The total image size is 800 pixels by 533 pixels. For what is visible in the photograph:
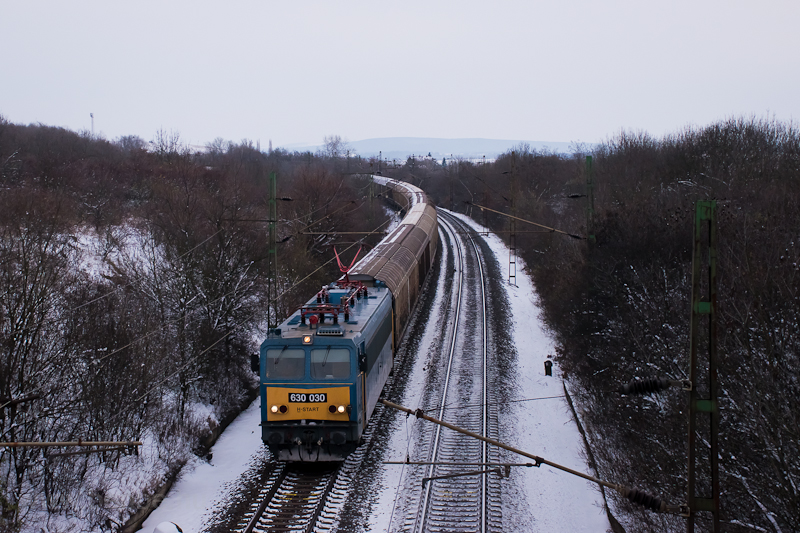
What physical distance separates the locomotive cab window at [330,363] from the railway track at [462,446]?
255cm

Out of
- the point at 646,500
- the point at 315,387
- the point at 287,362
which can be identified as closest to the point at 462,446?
the point at 315,387

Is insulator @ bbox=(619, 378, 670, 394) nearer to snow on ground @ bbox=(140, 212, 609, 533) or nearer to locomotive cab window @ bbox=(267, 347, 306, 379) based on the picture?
snow on ground @ bbox=(140, 212, 609, 533)

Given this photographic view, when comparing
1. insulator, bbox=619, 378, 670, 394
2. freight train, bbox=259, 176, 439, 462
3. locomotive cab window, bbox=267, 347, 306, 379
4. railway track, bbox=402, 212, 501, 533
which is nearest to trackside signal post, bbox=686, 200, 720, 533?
insulator, bbox=619, 378, 670, 394

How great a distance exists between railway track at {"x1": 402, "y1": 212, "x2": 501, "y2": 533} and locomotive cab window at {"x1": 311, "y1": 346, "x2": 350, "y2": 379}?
255 centimetres

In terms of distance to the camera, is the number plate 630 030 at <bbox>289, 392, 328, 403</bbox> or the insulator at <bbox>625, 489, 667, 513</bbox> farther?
the number plate 630 030 at <bbox>289, 392, 328, 403</bbox>

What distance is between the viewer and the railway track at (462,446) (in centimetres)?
1156

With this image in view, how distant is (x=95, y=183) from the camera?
36.0m

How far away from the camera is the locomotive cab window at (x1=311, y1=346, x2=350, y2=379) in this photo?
12.5 m

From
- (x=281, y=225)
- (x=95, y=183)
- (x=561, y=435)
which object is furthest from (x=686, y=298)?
(x=95, y=183)

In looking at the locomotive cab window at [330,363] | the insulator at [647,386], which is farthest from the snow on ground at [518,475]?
the insulator at [647,386]

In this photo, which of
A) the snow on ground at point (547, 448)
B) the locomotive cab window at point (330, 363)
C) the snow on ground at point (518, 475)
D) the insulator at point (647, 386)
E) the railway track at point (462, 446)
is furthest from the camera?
the locomotive cab window at point (330, 363)

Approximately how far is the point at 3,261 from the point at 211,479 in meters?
6.06

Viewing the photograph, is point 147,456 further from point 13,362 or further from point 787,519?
point 787,519

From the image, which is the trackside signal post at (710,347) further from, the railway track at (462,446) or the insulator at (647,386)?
the railway track at (462,446)
